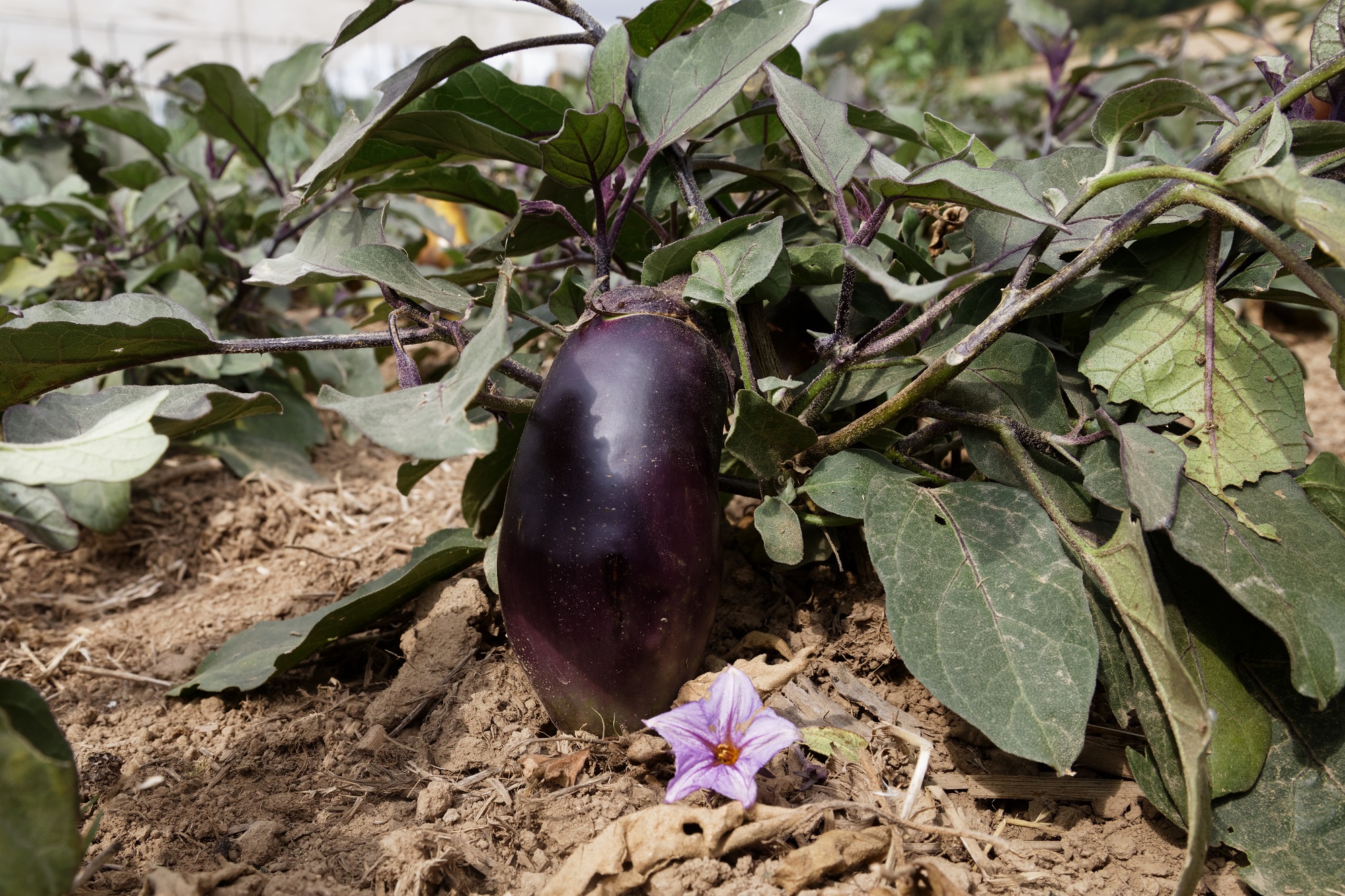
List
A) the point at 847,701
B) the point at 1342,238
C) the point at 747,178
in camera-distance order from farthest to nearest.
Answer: the point at 747,178 → the point at 847,701 → the point at 1342,238

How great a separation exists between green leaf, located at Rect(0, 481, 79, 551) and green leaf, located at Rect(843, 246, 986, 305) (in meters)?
0.83

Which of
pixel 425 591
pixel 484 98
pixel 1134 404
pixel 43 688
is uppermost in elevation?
pixel 484 98

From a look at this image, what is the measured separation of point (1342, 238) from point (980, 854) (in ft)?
2.10

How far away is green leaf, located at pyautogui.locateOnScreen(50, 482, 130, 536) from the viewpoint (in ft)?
5.34

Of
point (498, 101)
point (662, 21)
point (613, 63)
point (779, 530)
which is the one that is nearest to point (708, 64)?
point (613, 63)

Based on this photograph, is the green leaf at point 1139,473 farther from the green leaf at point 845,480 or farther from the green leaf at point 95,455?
the green leaf at point 95,455

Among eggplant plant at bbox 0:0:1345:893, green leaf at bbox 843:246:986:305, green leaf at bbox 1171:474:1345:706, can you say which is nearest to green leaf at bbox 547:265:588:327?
eggplant plant at bbox 0:0:1345:893

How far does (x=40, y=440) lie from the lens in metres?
0.94

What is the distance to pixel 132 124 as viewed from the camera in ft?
6.78

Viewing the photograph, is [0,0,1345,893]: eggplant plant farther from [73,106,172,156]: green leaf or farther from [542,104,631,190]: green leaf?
[73,106,172,156]: green leaf

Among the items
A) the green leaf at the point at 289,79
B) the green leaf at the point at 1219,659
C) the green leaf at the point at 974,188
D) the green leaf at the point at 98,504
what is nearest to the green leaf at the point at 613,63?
the green leaf at the point at 974,188

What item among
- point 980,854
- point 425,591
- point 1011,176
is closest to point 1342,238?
point 1011,176

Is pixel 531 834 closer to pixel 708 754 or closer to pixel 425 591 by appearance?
pixel 708 754

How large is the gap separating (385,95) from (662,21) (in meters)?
0.45
